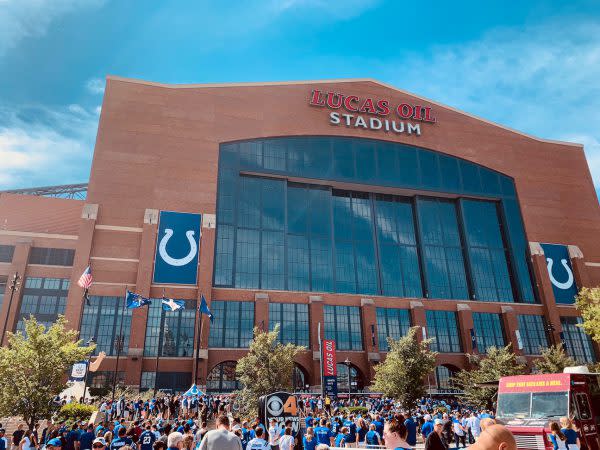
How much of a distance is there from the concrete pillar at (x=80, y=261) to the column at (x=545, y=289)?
57729mm

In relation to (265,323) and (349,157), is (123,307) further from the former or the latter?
(349,157)

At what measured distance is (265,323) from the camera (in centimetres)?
5069

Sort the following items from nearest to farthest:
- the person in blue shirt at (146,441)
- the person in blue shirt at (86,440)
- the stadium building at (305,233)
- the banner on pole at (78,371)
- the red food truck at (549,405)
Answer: the person in blue shirt at (146,441), the person in blue shirt at (86,440), the red food truck at (549,405), the banner on pole at (78,371), the stadium building at (305,233)

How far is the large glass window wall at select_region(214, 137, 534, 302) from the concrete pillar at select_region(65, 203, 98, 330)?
14.0m

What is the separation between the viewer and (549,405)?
15773 mm

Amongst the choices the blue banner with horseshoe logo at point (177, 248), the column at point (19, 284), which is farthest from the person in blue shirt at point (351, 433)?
the column at point (19, 284)

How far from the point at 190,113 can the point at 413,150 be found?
106ft

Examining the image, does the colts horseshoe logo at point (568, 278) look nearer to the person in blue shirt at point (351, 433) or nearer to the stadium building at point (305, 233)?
the stadium building at point (305, 233)

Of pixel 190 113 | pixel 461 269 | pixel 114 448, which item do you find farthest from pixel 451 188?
pixel 114 448

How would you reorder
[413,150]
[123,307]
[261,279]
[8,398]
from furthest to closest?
[413,150] → [261,279] → [123,307] → [8,398]

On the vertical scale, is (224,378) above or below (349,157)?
below

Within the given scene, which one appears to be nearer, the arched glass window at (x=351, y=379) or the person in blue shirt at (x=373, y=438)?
the person in blue shirt at (x=373, y=438)

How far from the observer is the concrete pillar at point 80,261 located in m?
45.5

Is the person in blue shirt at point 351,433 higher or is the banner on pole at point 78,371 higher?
the banner on pole at point 78,371
